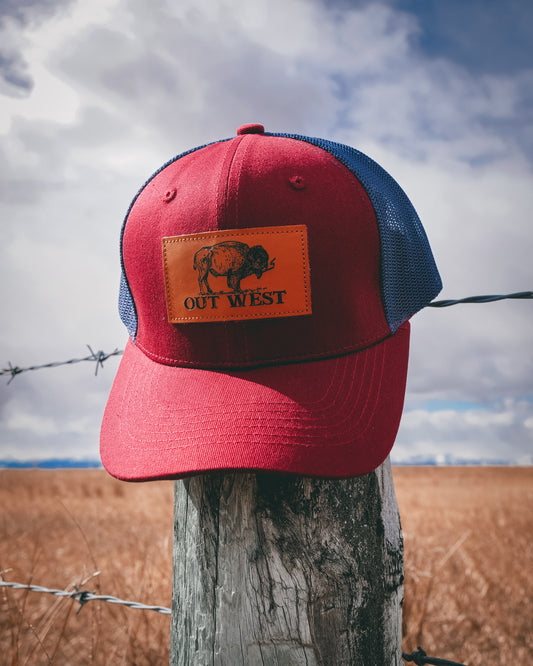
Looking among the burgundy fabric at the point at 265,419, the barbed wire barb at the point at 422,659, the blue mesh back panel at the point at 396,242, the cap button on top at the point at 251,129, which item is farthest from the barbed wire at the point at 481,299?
the barbed wire barb at the point at 422,659

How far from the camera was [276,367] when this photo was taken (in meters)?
1.10

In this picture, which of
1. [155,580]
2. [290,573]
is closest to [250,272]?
[290,573]

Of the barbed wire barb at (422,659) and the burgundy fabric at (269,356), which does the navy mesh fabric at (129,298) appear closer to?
the burgundy fabric at (269,356)

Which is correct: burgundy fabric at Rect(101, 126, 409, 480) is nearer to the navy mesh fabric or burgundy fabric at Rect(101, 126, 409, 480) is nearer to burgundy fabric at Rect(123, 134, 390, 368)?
burgundy fabric at Rect(123, 134, 390, 368)

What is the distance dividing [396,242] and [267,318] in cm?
37

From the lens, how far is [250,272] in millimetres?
1091

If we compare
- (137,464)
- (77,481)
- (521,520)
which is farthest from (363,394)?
(77,481)

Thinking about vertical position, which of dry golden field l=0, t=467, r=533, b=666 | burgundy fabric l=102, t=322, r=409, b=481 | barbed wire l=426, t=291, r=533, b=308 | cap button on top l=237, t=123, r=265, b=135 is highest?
cap button on top l=237, t=123, r=265, b=135

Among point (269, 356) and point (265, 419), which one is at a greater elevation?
point (269, 356)

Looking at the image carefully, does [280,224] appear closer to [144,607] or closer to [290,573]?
[290,573]

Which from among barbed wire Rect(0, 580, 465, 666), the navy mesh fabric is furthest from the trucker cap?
barbed wire Rect(0, 580, 465, 666)

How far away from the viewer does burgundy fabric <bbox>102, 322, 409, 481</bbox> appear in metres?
0.95

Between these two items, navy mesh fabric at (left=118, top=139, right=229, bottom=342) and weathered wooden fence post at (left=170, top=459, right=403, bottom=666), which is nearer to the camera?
weathered wooden fence post at (left=170, top=459, right=403, bottom=666)

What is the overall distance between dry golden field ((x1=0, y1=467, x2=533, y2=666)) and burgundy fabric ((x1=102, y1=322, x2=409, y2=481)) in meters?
0.85
